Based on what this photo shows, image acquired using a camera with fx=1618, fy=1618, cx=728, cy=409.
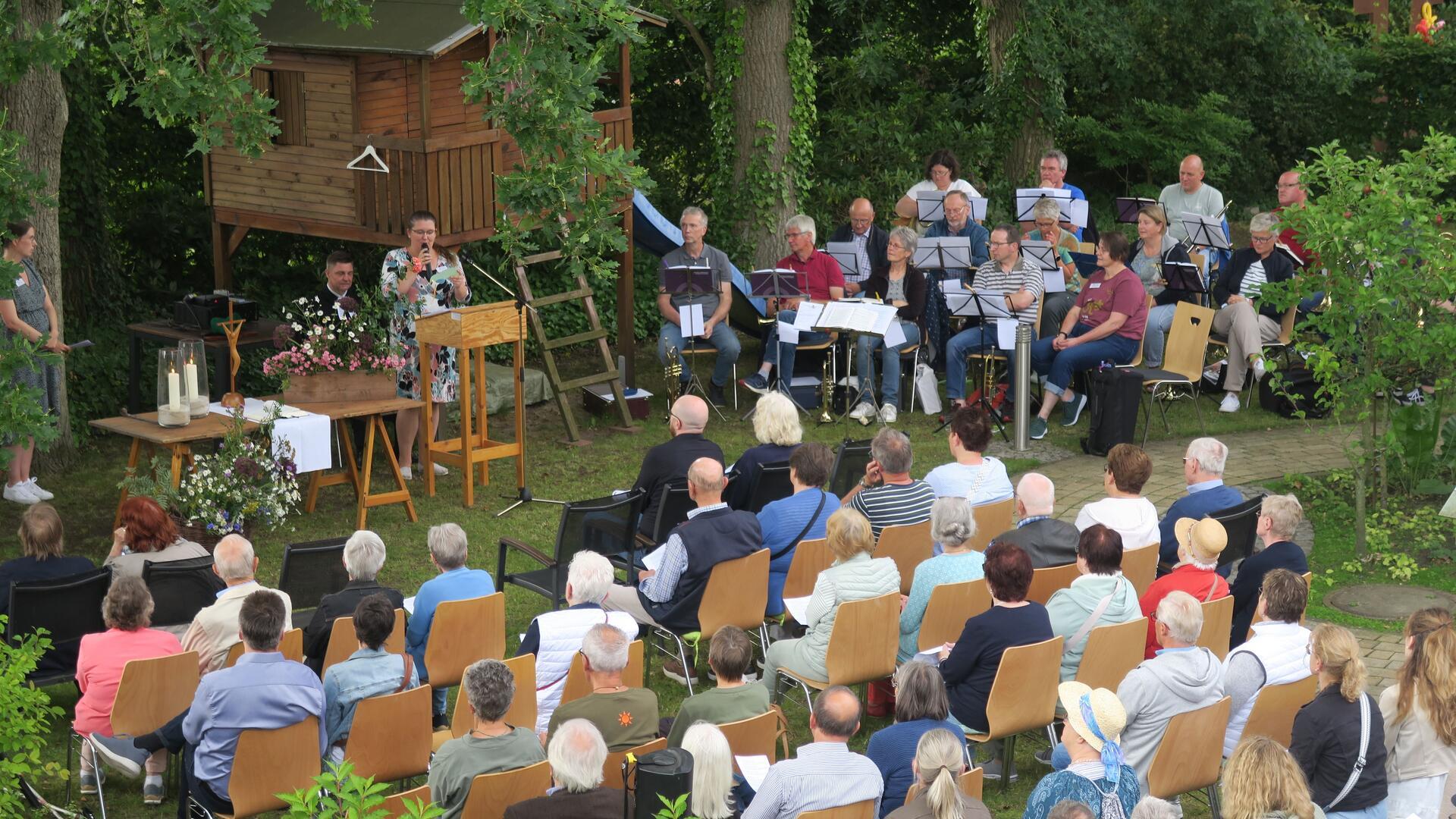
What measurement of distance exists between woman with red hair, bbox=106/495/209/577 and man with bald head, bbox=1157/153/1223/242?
1011 cm

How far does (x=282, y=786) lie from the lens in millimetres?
6094

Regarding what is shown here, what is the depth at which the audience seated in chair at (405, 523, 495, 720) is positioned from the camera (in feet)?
24.0

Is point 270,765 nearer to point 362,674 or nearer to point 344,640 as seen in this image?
point 362,674

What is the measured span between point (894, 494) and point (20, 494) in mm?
6331

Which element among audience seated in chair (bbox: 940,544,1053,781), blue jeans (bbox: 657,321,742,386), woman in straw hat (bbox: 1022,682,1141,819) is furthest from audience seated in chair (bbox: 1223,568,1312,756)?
blue jeans (bbox: 657,321,742,386)

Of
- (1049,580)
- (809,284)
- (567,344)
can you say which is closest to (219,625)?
(1049,580)

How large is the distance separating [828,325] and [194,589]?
20.5 feet

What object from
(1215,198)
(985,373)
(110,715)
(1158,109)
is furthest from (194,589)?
(1158,109)

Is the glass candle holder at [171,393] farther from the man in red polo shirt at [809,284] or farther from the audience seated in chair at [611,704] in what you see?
the man in red polo shirt at [809,284]

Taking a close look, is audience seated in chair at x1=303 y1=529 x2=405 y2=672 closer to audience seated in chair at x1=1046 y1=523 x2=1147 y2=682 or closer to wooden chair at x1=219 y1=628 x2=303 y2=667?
wooden chair at x1=219 y1=628 x2=303 y2=667

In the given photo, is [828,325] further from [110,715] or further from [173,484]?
[110,715]

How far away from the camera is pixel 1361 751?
18.7 ft

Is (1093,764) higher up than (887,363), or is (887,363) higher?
(887,363)

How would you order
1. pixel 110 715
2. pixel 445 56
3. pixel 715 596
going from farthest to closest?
pixel 445 56, pixel 715 596, pixel 110 715
